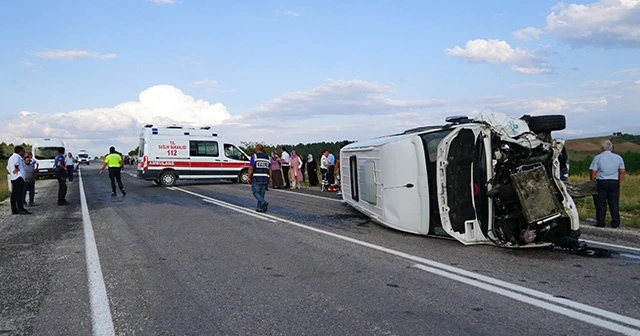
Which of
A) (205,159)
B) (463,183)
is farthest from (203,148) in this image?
(463,183)

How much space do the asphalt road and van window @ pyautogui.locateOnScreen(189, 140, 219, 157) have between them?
14404mm

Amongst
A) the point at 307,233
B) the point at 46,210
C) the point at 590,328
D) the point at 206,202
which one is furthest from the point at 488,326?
the point at 46,210

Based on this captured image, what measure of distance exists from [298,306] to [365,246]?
3234mm

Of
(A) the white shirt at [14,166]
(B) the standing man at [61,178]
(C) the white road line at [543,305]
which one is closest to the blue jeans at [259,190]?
(A) the white shirt at [14,166]

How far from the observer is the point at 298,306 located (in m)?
5.21

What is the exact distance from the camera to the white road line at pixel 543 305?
4457 mm

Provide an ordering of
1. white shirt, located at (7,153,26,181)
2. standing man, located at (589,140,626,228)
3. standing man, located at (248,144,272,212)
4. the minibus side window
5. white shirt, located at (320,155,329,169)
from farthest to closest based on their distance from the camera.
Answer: white shirt, located at (320,155,329,169)
white shirt, located at (7,153,26,181)
standing man, located at (248,144,272,212)
the minibus side window
standing man, located at (589,140,626,228)

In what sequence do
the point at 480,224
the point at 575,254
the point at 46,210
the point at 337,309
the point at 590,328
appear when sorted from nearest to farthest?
1. the point at 590,328
2. the point at 337,309
3. the point at 575,254
4. the point at 480,224
5. the point at 46,210

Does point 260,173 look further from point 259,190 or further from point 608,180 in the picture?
point 608,180

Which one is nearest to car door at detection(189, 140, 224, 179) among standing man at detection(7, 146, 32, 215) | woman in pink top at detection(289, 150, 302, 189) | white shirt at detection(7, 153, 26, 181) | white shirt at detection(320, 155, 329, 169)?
woman in pink top at detection(289, 150, 302, 189)

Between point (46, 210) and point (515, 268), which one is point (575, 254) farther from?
point (46, 210)

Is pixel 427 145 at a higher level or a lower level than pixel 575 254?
higher

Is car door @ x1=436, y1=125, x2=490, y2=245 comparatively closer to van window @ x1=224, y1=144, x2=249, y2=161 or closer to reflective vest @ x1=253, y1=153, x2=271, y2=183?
reflective vest @ x1=253, y1=153, x2=271, y2=183

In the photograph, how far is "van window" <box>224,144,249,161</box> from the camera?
25625mm
